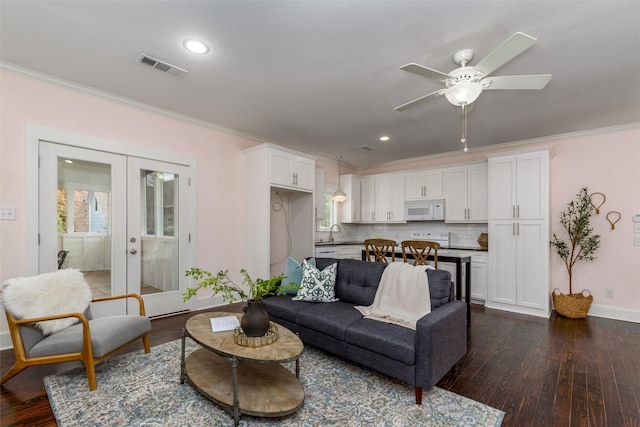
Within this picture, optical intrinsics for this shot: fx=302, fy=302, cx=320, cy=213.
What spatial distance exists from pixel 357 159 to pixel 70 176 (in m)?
4.69

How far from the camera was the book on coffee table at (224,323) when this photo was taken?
89.2 inches

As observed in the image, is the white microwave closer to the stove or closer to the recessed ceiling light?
the stove

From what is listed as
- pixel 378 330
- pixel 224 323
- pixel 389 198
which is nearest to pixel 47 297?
pixel 224 323

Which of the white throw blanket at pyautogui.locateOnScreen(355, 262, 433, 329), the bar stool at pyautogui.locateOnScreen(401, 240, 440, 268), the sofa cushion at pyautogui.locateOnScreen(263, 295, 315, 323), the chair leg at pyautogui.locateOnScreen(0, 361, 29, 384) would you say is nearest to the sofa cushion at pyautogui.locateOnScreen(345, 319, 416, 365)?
the white throw blanket at pyautogui.locateOnScreen(355, 262, 433, 329)

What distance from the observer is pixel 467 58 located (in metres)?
2.48

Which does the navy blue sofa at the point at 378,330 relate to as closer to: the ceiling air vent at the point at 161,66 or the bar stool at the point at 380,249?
the bar stool at the point at 380,249

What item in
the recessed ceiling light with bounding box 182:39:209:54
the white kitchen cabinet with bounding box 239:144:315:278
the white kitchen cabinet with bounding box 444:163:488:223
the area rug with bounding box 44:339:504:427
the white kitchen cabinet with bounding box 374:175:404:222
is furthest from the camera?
the white kitchen cabinet with bounding box 374:175:404:222

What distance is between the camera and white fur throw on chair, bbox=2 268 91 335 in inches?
87.4

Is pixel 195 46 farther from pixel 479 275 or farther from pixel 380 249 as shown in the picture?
pixel 479 275

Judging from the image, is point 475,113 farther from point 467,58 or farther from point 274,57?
point 274,57

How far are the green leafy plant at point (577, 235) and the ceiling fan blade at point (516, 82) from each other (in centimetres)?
288

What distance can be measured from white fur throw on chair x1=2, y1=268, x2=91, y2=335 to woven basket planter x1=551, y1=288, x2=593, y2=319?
5572 mm

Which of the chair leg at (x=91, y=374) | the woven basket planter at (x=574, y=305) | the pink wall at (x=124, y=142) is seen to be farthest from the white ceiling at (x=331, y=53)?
the chair leg at (x=91, y=374)

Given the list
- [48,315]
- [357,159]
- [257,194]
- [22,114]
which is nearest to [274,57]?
[257,194]
